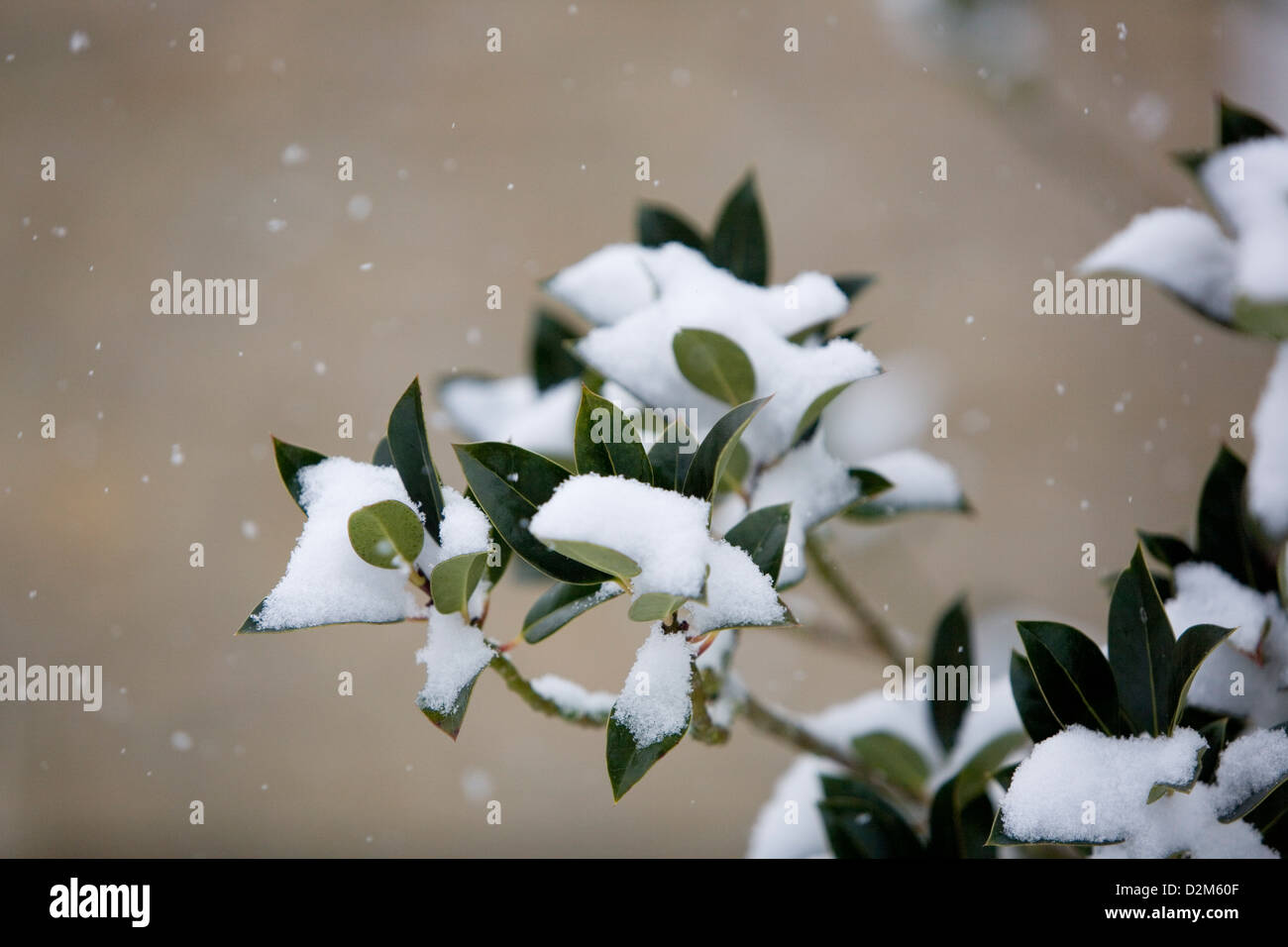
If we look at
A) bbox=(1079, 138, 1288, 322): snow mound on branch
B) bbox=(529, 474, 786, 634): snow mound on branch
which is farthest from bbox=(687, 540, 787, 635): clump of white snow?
bbox=(1079, 138, 1288, 322): snow mound on branch

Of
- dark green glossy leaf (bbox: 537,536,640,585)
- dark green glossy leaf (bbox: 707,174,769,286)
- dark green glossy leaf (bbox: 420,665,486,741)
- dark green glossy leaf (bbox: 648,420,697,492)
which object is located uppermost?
dark green glossy leaf (bbox: 707,174,769,286)

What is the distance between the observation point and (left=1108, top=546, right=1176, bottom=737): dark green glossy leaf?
0.40 meters

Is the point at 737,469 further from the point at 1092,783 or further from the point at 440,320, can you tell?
the point at 440,320

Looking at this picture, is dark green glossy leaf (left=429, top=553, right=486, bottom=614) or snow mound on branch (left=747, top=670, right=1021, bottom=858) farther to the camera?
snow mound on branch (left=747, top=670, right=1021, bottom=858)

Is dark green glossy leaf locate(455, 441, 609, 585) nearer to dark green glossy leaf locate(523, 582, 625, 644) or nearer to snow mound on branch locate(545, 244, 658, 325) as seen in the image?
dark green glossy leaf locate(523, 582, 625, 644)

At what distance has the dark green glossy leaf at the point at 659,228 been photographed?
61 cm

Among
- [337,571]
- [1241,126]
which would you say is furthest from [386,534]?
[1241,126]

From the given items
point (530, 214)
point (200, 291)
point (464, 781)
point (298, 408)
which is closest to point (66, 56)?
point (200, 291)

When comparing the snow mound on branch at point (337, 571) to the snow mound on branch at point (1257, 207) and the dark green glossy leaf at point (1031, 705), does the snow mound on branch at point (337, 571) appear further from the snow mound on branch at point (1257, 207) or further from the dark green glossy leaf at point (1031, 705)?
the snow mound on branch at point (1257, 207)

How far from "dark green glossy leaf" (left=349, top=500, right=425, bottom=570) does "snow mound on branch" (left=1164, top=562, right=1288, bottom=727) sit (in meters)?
0.37
